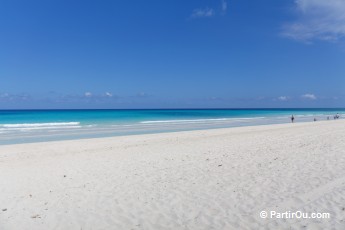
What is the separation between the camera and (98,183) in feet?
27.8

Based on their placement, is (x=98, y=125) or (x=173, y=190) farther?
(x=98, y=125)

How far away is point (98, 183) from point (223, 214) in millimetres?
4104

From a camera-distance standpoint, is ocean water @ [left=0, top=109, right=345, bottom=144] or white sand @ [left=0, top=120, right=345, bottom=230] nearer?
white sand @ [left=0, top=120, right=345, bottom=230]

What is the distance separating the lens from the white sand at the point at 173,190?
19.1 feet

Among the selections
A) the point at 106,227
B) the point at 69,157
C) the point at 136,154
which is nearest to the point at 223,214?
the point at 106,227

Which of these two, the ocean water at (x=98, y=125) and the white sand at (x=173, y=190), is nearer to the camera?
the white sand at (x=173, y=190)

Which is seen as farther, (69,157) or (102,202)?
(69,157)

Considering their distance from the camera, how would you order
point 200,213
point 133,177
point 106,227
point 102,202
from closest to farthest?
point 106,227 < point 200,213 < point 102,202 < point 133,177

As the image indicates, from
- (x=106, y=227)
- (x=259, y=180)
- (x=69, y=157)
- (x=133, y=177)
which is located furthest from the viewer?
(x=69, y=157)

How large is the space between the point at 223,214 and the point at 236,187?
1815mm

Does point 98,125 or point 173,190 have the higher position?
point 98,125

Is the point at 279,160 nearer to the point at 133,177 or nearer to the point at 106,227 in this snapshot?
the point at 133,177

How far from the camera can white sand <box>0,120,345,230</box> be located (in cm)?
582

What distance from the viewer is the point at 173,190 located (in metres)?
7.63
